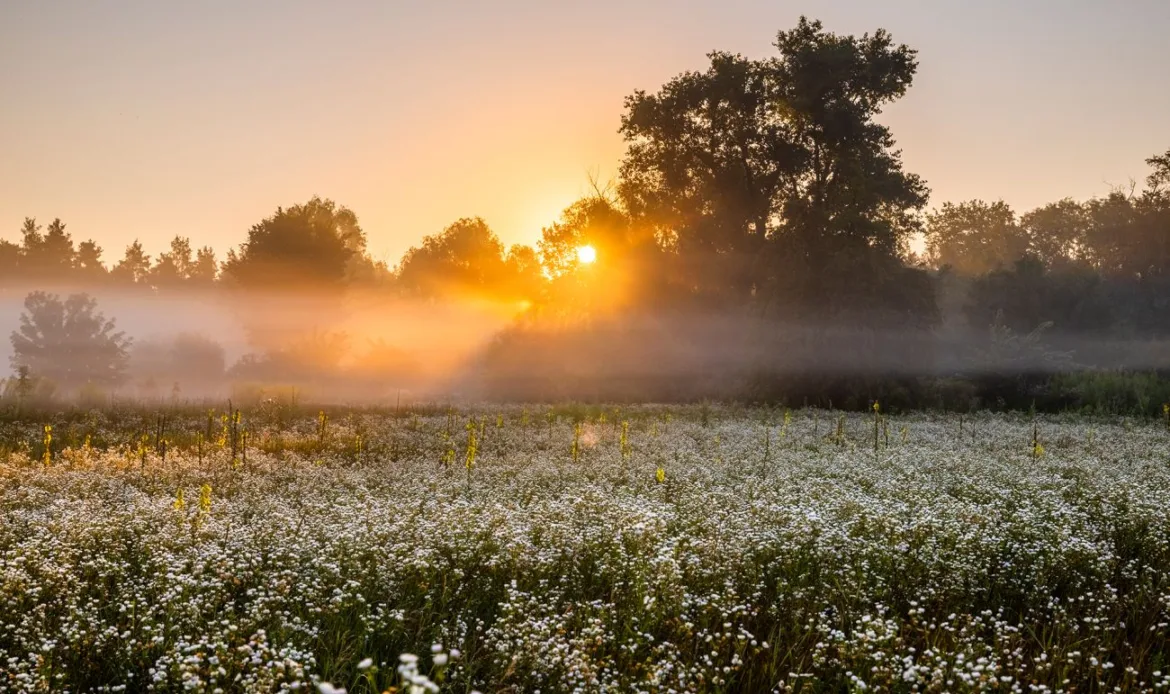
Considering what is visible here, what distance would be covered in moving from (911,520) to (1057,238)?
106830mm

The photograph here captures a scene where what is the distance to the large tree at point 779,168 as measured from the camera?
35500 mm

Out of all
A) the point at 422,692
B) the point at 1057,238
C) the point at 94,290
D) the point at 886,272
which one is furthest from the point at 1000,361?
the point at 94,290

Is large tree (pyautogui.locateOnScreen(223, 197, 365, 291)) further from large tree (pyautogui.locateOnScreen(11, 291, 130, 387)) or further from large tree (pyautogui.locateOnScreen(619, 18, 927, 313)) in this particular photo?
large tree (pyautogui.locateOnScreen(619, 18, 927, 313))

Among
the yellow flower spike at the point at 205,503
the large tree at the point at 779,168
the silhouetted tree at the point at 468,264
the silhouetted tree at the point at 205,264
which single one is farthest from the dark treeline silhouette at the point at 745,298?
the silhouetted tree at the point at 205,264

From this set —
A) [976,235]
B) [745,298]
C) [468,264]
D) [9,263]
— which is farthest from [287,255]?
[976,235]

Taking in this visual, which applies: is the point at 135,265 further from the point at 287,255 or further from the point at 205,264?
the point at 287,255

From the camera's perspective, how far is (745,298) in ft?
132

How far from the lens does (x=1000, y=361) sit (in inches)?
1419

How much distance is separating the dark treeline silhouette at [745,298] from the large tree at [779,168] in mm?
102

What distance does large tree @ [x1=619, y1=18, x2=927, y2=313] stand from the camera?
35.5m

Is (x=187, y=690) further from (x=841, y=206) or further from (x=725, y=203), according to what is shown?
(x=725, y=203)

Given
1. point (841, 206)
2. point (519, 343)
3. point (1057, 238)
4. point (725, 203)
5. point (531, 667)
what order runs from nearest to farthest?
point (531, 667), point (841, 206), point (725, 203), point (519, 343), point (1057, 238)

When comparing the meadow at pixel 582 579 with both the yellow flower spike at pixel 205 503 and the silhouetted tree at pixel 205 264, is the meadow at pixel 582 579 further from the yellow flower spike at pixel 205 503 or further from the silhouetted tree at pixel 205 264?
the silhouetted tree at pixel 205 264

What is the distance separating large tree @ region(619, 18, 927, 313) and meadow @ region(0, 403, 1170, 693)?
22.9 m
